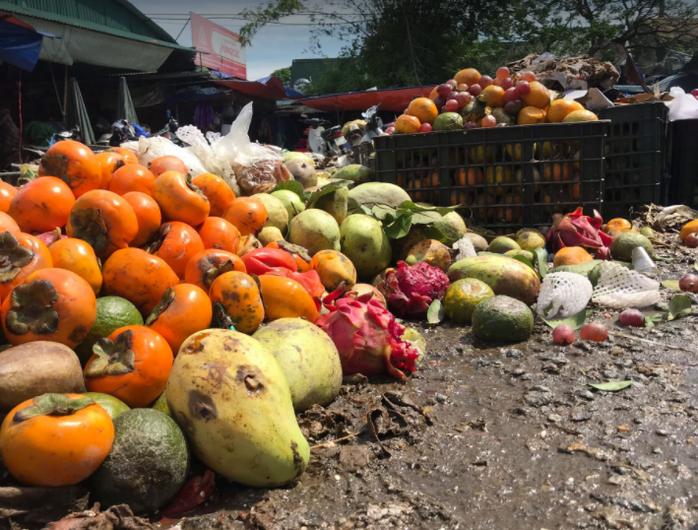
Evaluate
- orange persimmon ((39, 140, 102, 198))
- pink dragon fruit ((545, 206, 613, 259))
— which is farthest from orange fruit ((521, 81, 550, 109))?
orange persimmon ((39, 140, 102, 198))

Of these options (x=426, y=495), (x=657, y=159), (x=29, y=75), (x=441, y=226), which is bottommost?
(x=426, y=495)

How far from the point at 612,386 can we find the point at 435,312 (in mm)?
1344

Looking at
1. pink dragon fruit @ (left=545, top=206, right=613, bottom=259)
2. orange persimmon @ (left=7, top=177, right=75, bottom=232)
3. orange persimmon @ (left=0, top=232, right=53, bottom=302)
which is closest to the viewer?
orange persimmon @ (left=0, top=232, right=53, bottom=302)

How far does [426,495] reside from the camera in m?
1.84

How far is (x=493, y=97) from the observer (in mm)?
5711

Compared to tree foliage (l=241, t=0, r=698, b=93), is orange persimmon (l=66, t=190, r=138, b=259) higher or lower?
lower

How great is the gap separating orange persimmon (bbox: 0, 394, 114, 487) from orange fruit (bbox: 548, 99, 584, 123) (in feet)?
16.2

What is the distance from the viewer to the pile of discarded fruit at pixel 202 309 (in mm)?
1781

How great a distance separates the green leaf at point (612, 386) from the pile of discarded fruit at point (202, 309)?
587 mm

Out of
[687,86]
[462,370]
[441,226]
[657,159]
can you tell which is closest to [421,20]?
[687,86]

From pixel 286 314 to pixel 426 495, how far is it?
1256mm

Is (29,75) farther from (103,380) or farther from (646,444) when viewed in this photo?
(646,444)

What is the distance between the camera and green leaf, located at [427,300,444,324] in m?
3.65

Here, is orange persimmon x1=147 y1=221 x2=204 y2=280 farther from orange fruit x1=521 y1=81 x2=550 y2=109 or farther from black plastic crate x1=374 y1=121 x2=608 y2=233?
orange fruit x1=521 y1=81 x2=550 y2=109
